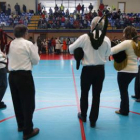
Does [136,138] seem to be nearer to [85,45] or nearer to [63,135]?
[63,135]

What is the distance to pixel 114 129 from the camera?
379cm

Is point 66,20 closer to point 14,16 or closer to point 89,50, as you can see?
point 14,16

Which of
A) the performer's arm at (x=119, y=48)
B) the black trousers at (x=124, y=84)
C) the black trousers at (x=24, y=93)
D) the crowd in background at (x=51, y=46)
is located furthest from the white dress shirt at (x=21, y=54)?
the crowd in background at (x=51, y=46)

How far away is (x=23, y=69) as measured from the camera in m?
3.21

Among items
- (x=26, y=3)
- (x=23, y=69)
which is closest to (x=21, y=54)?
(x=23, y=69)

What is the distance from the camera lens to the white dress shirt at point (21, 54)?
3178 millimetres

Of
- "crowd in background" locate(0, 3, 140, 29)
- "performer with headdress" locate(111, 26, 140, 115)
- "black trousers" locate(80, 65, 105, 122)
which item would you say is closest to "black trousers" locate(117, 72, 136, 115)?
"performer with headdress" locate(111, 26, 140, 115)

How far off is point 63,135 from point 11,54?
166cm

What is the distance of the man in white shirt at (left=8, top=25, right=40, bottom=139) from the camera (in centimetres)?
319

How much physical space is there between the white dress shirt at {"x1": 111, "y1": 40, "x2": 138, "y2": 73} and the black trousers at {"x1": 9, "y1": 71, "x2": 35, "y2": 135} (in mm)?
1818

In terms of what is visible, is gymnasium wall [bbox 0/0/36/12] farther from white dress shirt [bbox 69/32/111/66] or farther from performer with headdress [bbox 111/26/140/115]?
white dress shirt [bbox 69/32/111/66]

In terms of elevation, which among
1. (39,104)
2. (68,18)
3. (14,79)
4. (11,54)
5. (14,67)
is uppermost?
(68,18)

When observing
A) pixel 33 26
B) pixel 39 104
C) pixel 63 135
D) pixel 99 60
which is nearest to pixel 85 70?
pixel 99 60

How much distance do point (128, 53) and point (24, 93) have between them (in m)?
2.26
